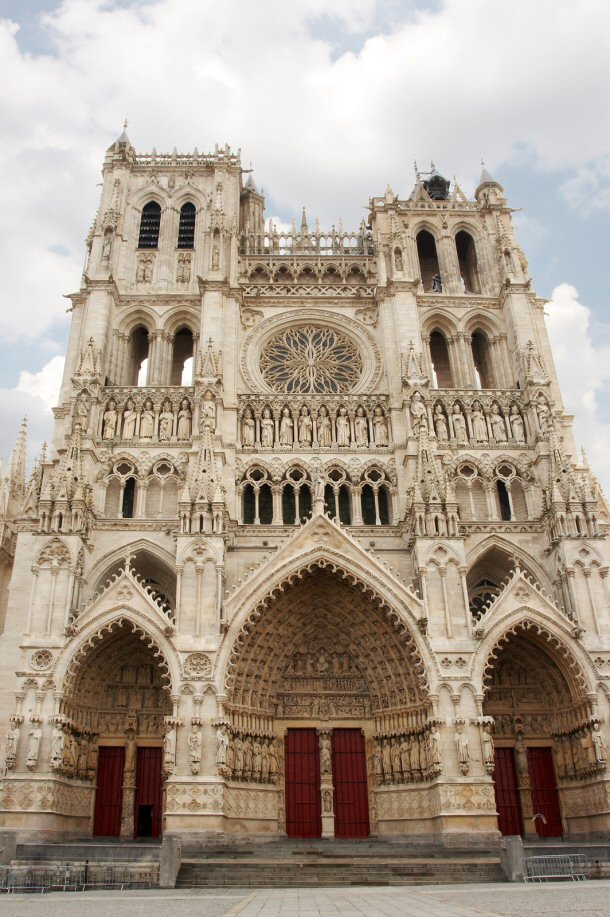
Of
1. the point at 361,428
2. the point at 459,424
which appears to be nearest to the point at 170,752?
the point at 361,428

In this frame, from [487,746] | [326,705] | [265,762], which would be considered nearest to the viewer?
[487,746]

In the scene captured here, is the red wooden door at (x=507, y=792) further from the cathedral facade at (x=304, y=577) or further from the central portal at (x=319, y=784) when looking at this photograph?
the central portal at (x=319, y=784)

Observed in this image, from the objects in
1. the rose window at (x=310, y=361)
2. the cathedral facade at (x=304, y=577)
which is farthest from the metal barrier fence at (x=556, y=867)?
the rose window at (x=310, y=361)

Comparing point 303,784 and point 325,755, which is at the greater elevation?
point 325,755

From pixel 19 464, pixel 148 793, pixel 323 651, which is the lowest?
pixel 148 793

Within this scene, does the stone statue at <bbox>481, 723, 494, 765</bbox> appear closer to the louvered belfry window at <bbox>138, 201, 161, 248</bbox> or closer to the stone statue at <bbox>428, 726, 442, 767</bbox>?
the stone statue at <bbox>428, 726, 442, 767</bbox>

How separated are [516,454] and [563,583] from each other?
526cm

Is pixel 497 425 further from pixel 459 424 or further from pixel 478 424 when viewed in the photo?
pixel 459 424

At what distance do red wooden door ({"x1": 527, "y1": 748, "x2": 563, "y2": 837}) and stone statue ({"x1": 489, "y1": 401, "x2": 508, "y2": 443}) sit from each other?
1034 centimetres

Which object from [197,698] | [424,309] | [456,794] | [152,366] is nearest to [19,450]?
[152,366]

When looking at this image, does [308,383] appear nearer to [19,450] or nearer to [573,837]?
[19,450]

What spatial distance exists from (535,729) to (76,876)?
14.4 metres

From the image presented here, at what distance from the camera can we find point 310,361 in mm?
30000

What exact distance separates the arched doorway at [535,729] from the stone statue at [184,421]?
1256 cm
